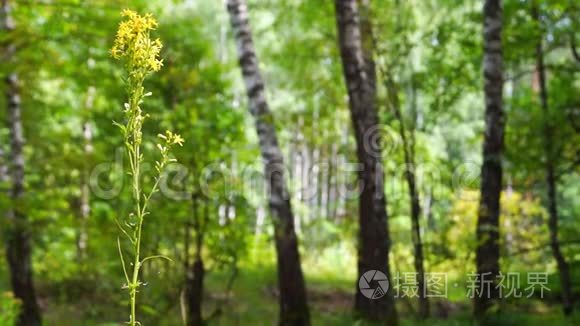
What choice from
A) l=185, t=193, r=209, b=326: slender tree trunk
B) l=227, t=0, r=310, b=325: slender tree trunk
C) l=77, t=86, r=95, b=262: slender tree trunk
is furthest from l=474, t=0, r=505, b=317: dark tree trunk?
l=77, t=86, r=95, b=262: slender tree trunk

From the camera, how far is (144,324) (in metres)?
5.27

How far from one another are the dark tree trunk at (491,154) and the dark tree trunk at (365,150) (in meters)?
0.93

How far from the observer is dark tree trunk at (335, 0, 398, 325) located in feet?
18.4

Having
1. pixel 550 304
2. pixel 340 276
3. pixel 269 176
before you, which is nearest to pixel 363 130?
pixel 269 176

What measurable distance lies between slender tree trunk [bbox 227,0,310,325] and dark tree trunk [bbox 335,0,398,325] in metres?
0.74

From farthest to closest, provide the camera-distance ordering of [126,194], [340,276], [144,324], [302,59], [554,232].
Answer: [340,276] < [302,59] < [126,194] < [554,232] < [144,324]

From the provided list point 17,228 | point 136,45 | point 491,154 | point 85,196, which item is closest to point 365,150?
point 491,154

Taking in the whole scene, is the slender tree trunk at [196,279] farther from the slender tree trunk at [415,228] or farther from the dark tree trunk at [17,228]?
the dark tree trunk at [17,228]

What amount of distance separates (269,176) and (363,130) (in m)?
1.16

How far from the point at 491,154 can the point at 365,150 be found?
131 centimetres

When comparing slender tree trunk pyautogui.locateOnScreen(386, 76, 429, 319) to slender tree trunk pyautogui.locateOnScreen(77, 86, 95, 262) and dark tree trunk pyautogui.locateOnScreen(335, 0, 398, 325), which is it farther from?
slender tree trunk pyautogui.locateOnScreen(77, 86, 95, 262)

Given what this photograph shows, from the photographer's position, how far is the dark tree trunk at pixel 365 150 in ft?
18.4

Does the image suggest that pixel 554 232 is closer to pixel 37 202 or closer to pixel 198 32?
pixel 198 32

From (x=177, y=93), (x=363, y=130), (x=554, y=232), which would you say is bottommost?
(x=554, y=232)
